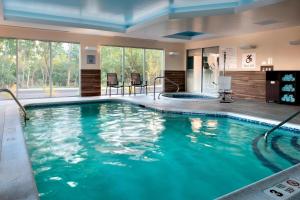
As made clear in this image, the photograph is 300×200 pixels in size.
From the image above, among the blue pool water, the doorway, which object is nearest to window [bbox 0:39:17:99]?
the blue pool water

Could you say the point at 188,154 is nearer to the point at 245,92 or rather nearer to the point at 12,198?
the point at 12,198

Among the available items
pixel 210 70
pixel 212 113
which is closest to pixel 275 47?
pixel 210 70

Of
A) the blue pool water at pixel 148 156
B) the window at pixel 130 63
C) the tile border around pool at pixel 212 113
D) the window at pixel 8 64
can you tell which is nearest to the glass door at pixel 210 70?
the window at pixel 130 63

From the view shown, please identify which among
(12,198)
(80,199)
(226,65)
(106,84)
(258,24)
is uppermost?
(258,24)

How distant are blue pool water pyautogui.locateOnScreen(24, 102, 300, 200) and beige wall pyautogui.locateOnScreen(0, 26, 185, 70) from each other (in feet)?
13.6

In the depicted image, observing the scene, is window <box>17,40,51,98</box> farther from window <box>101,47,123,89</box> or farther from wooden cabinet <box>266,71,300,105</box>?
wooden cabinet <box>266,71,300,105</box>

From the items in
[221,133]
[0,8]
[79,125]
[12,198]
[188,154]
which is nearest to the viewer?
[12,198]

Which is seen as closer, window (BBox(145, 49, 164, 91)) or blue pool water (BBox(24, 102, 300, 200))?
blue pool water (BBox(24, 102, 300, 200))

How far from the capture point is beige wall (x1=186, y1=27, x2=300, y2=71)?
9.09m

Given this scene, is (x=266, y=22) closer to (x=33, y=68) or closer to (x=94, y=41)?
(x=94, y=41)

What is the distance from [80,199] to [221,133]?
3.65 metres

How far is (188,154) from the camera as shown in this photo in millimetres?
4344

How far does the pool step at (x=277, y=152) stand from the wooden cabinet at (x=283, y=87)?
13.4 ft

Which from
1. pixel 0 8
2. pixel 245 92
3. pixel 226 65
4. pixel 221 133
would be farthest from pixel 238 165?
pixel 226 65
